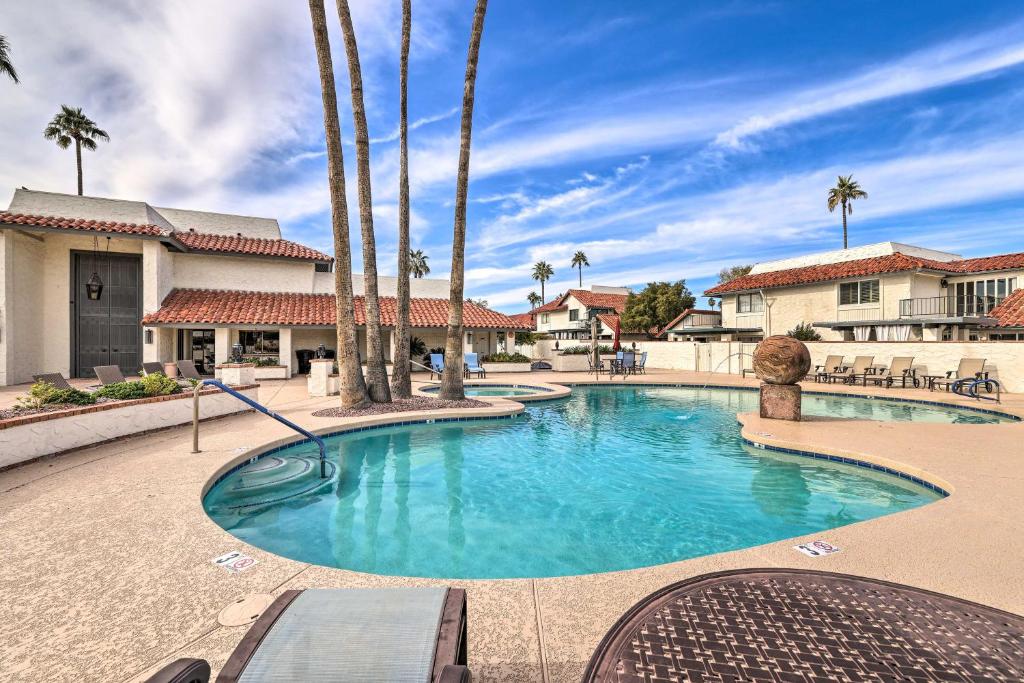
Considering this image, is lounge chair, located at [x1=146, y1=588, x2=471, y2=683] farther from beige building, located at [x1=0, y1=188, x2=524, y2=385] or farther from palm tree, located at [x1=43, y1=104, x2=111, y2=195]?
palm tree, located at [x1=43, y1=104, x2=111, y2=195]

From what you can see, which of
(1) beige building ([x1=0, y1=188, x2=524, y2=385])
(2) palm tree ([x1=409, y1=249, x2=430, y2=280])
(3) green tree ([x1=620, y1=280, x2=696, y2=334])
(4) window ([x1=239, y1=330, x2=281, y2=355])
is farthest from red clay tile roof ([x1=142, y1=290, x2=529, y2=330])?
(2) palm tree ([x1=409, y1=249, x2=430, y2=280])

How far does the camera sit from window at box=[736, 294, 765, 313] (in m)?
31.3

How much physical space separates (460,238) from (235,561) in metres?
10.7

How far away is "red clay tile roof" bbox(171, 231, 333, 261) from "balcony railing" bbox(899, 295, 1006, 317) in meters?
31.1

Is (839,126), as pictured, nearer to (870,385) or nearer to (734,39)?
(734,39)

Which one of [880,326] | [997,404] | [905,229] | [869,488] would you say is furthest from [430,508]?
[905,229]

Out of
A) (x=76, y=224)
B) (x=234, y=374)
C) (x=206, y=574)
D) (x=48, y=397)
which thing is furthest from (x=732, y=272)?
(x=206, y=574)

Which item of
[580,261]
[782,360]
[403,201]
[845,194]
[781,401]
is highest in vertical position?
[845,194]

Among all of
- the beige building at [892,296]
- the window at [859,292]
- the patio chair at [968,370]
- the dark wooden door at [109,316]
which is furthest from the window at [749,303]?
the dark wooden door at [109,316]

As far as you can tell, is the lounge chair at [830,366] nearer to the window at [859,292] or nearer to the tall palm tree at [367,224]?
the window at [859,292]

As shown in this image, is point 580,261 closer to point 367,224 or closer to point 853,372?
point 853,372

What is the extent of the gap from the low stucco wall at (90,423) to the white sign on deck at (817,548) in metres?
9.52

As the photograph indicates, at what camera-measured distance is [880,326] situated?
991 inches

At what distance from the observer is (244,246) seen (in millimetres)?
21266
